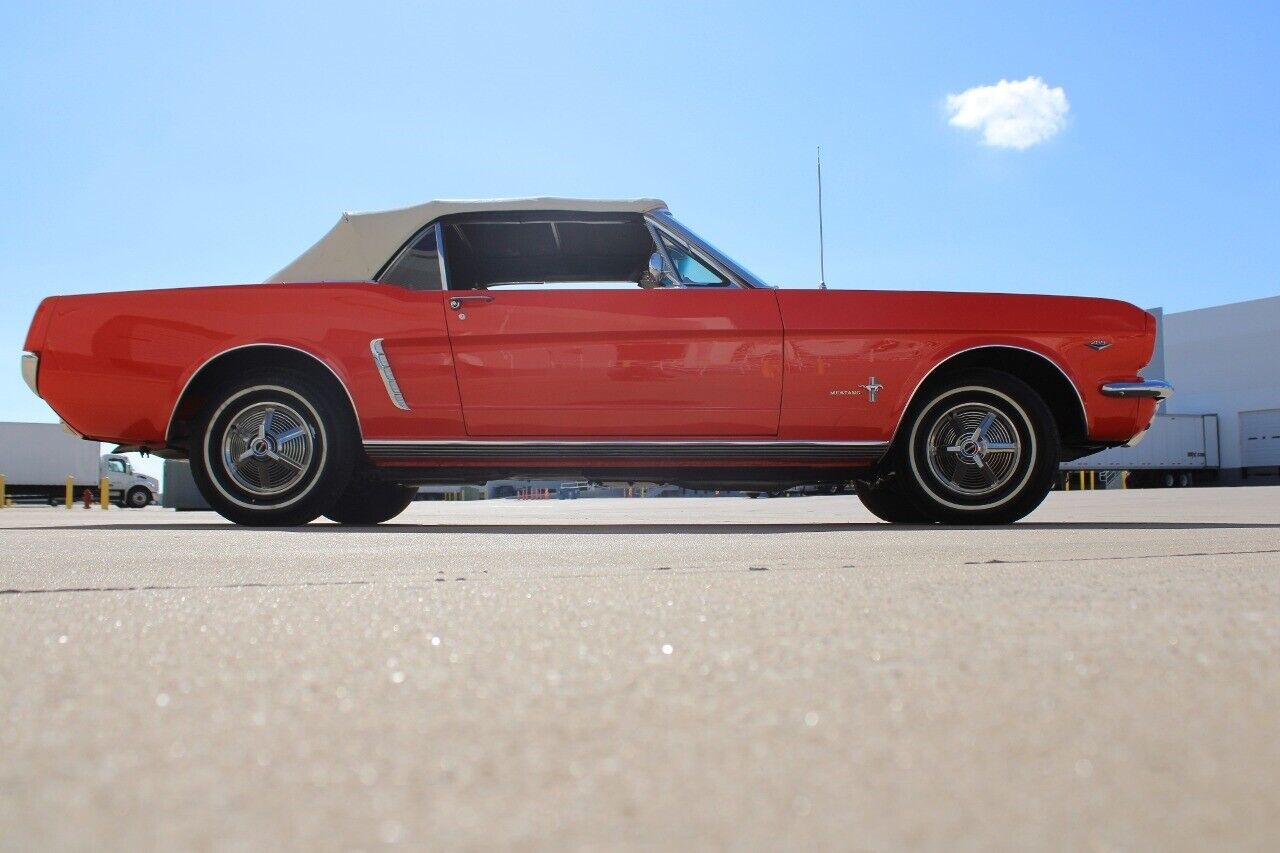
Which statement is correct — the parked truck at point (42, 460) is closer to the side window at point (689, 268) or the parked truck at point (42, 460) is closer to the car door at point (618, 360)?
the car door at point (618, 360)

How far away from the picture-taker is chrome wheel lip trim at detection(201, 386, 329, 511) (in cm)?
471

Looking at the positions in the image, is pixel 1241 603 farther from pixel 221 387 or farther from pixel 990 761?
pixel 221 387

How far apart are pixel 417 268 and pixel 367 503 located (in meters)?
1.40

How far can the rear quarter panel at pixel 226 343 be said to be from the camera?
469 cm

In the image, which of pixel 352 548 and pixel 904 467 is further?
pixel 904 467

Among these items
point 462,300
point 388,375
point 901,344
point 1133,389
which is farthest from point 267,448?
point 1133,389

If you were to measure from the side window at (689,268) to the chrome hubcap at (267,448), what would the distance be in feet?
6.04

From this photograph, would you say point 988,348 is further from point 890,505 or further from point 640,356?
point 640,356

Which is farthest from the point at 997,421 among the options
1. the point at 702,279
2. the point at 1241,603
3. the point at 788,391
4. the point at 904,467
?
the point at 1241,603

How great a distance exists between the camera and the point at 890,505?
18.2 feet

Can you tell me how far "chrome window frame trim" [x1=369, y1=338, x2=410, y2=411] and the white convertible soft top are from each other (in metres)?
0.48

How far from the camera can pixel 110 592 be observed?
188cm

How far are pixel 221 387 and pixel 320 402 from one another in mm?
484

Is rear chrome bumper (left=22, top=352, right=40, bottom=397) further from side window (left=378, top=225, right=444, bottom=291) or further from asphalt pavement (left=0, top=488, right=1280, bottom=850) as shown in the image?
asphalt pavement (left=0, top=488, right=1280, bottom=850)
